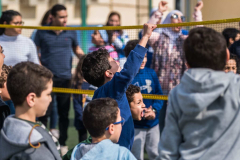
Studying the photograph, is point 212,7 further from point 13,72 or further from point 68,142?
point 13,72

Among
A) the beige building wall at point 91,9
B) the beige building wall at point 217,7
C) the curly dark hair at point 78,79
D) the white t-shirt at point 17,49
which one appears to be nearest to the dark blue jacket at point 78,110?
the curly dark hair at point 78,79

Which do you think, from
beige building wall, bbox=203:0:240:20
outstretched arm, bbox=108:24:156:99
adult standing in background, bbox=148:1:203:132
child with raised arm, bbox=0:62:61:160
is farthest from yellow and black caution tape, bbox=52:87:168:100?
child with raised arm, bbox=0:62:61:160

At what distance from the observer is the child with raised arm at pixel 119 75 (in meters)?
3.06

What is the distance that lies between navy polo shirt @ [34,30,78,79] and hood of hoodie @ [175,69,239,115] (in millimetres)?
4076

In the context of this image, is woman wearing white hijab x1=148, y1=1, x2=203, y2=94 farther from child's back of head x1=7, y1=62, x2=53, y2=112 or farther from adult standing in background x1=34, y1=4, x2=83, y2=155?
child's back of head x1=7, y1=62, x2=53, y2=112

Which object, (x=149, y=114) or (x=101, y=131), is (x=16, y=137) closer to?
(x=101, y=131)

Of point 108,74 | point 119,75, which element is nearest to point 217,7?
point 108,74

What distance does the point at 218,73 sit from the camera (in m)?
2.20

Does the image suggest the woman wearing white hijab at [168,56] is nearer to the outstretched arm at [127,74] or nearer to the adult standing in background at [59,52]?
the adult standing in background at [59,52]

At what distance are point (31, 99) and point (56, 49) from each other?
3.93 meters

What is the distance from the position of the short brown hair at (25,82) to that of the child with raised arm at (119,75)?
77 centimetres

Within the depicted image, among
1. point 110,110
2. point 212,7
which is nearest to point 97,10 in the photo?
point 212,7

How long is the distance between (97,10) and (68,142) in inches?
402

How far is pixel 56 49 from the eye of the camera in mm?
6262
